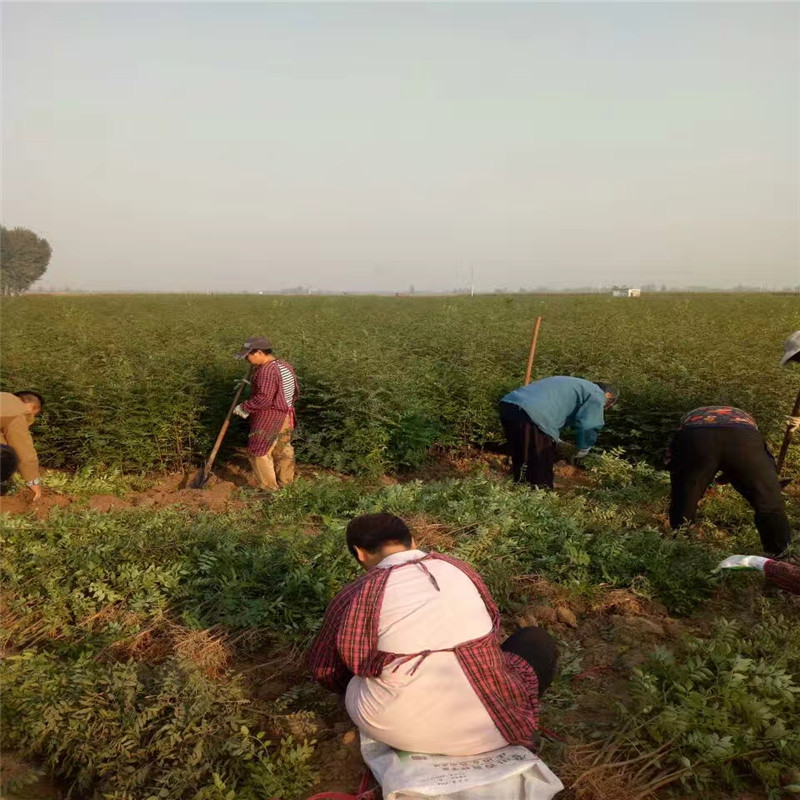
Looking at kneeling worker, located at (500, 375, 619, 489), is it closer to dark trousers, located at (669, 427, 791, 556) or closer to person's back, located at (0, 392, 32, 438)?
dark trousers, located at (669, 427, 791, 556)

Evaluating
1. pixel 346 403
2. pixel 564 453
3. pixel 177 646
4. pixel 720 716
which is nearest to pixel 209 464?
pixel 346 403

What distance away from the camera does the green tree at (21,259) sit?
77188 millimetres

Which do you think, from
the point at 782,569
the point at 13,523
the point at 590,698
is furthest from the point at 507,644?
the point at 13,523

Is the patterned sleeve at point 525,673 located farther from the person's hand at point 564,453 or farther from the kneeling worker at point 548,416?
the person's hand at point 564,453

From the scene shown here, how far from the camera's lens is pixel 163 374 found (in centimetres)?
783

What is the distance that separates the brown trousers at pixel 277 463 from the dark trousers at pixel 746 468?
4.07 metres

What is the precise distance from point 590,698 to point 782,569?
152 centimetres

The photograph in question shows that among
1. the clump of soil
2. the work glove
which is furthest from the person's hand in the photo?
the clump of soil

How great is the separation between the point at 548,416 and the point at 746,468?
5.87 feet

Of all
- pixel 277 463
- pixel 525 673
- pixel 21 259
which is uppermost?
pixel 21 259

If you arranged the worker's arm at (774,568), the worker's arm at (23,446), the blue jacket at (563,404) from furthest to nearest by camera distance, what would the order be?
the blue jacket at (563,404) < the worker's arm at (23,446) < the worker's arm at (774,568)

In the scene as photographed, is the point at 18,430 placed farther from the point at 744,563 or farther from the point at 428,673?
the point at 744,563

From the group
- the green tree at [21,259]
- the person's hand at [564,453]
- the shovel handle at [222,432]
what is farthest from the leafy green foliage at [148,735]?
the green tree at [21,259]

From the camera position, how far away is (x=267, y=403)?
6992mm
